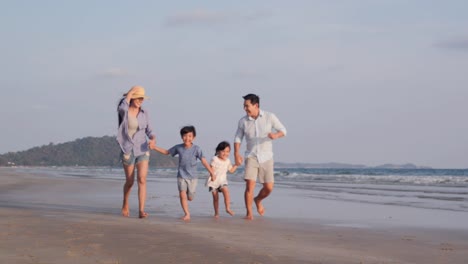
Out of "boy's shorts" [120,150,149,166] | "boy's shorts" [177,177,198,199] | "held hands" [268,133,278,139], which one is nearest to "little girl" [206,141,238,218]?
"boy's shorts" [177,177,198,199]

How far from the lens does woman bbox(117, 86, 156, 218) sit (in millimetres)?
8305

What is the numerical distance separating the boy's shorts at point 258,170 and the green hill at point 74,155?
102395mm

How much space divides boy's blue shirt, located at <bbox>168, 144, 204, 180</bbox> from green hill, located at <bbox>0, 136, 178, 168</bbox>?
10216 centimetres

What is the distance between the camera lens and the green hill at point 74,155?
115 meters

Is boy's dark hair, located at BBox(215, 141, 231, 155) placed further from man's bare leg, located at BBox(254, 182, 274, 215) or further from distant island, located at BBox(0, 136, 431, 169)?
distant island, located at BBox(0, 136, 431, 169)

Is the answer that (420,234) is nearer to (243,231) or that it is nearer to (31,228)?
(243,231)

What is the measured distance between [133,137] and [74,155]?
11674 centimetres

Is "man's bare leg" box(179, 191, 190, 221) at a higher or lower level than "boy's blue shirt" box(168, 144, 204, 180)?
lower

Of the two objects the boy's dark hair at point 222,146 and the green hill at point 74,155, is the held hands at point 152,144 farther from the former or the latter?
the green hill at point 74,155

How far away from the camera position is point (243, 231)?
681 cm

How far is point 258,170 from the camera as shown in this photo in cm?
867

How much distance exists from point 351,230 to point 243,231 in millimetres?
1296

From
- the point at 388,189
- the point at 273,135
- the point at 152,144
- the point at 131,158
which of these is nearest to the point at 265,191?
the point at 273,135

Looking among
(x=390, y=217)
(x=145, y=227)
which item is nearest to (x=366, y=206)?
(x=390, y=217)
